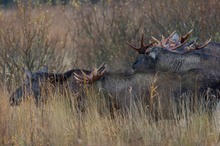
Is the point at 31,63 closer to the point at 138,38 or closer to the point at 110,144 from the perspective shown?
the point at 138,38

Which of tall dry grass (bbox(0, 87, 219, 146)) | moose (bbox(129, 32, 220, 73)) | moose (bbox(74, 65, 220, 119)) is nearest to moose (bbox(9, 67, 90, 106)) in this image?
moose (bbox(74, 65, 220, 119))

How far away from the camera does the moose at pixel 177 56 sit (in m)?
12.5

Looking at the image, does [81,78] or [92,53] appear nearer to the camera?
[81,78]

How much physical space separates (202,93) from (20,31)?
17.7 ft

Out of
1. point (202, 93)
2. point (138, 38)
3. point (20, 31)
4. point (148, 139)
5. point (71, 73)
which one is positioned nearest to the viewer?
point (148, 139)

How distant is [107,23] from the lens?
1689 cm

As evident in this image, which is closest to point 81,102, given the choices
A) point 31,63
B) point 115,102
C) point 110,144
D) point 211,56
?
point 115,102

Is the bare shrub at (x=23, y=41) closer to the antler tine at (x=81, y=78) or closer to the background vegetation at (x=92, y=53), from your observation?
the background vegetation at (x=92, y=53)

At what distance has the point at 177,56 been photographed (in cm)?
1280

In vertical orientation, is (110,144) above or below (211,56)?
below

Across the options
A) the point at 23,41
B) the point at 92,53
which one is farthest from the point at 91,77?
the point at 92,53

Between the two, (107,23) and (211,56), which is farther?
(107,23)

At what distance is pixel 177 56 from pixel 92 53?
4.62 metres

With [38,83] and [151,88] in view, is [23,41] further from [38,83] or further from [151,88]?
[151,88]
